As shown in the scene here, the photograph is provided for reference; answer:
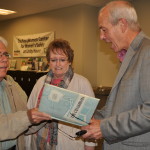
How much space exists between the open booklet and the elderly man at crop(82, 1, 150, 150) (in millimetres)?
120

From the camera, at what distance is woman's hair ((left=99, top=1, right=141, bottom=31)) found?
1.73 metres

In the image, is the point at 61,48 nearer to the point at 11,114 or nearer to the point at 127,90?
the point at 11,114

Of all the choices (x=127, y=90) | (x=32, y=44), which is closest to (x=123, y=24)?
(x=127, y=90)

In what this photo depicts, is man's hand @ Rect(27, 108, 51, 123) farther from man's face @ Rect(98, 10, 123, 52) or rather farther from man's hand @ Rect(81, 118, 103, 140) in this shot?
man's face @ Rect(98, 10, 123, 52)

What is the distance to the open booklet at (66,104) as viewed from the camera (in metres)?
1.68

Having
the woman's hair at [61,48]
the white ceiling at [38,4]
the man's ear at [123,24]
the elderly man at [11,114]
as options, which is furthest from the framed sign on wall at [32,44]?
the man's ear at [123,24]

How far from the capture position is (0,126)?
181 centimetres

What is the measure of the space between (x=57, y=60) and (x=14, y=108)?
2.65 feet

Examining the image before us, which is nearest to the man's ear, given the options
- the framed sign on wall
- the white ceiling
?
the white ceiling

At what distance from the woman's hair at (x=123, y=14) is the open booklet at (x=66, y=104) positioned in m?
0.58

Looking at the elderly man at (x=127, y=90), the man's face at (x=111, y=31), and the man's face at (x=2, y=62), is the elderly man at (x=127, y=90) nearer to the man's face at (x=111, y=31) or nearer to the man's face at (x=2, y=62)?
the man's face at (x=111, y=31)

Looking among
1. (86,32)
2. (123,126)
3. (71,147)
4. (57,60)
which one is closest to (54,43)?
(57,60)

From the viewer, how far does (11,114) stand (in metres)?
1.88

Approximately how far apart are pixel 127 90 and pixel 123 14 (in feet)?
1.79
